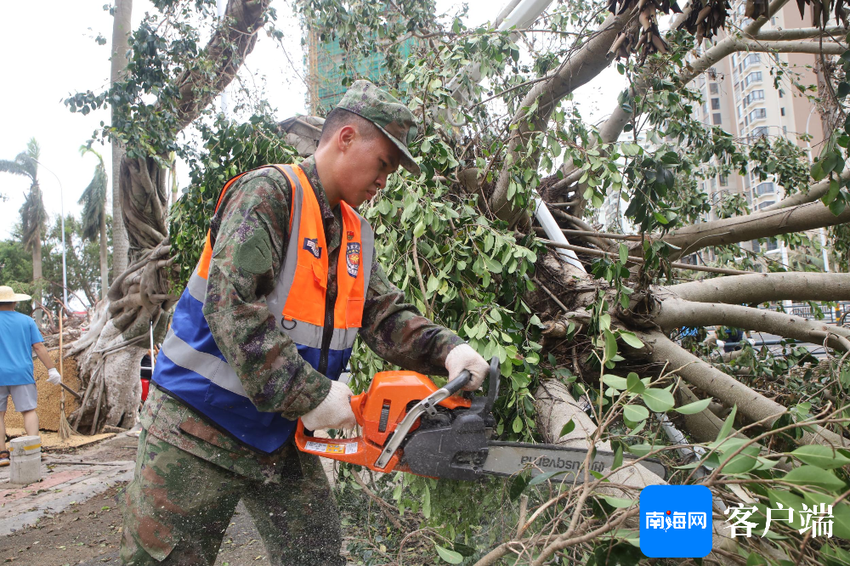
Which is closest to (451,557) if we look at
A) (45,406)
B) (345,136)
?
(345,136)

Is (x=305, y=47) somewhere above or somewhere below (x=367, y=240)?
above

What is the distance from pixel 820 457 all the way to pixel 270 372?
1306 millimetres

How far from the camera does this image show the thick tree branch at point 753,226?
328 centimetres

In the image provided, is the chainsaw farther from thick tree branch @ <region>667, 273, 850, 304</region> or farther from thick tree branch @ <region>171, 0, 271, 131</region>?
thick tree branch @ <region>171, 0, 271, 131</region>

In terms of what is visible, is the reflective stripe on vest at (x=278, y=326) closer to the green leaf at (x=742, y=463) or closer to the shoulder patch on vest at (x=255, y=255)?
the shoulder patch on vest at (x=255, y=255)

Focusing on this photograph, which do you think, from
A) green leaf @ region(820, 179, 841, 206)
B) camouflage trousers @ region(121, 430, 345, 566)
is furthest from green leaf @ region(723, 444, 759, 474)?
green leaf @ region(820, 179, 841, 206)

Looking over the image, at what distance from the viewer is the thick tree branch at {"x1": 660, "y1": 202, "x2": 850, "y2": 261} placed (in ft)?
10.8

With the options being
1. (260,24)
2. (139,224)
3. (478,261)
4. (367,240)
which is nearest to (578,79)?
(478,261)

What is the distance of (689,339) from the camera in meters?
4.50

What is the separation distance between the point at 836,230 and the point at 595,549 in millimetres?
4609

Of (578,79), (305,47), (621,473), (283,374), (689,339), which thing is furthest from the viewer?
(305,47)

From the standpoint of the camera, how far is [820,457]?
1156 millimetres

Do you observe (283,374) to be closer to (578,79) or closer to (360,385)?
(360,385)

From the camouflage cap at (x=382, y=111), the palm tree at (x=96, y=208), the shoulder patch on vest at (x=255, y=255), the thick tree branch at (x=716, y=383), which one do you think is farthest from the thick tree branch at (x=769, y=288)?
the palm tree at (x=96, y=208)
